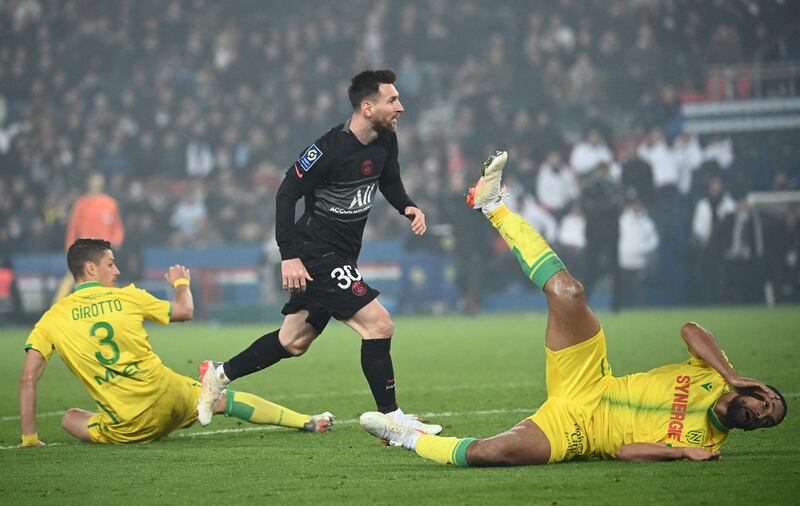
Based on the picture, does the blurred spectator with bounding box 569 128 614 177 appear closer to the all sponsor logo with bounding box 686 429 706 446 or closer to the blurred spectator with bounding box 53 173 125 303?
the blurred spectator with bounding box 53 173 125 303

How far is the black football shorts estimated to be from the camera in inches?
285

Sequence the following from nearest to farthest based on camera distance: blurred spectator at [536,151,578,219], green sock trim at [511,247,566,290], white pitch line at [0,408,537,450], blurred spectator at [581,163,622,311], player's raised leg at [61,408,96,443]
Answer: green sock trim at [511,247,566,290] < player's raised leg at [61,408,96,443] < white pitch line at [0,408,537,450] < blurred spectator at [581,163,622,311] < blurred spectator at [536,151,578,219]

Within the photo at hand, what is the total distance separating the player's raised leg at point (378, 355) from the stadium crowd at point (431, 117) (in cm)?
1319

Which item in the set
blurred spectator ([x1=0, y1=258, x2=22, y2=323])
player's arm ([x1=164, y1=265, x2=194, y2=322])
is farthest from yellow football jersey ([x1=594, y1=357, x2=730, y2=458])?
blurred spectator ([x1=0, y1=258, x2=22, y2=323])

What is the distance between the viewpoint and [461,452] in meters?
5.77

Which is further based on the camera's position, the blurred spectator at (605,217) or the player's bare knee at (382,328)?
the blurred spectator at (605,217)

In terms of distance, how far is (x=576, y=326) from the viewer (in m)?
5.76

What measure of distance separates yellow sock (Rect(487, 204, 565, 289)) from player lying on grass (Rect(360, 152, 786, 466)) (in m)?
0.03

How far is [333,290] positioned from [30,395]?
1.87 metres

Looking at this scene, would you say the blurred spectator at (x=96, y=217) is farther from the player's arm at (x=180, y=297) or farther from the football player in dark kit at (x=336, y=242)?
the football player in dark kit at (x=336, y=242)

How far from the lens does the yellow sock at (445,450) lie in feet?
19.0

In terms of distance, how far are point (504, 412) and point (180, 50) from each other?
68.2 ft

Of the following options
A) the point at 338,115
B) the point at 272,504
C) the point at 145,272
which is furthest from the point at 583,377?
the point at 338,115

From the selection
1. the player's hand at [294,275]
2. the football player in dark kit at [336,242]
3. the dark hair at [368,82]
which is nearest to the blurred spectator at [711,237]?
the football player in dark kit at [336,242]
